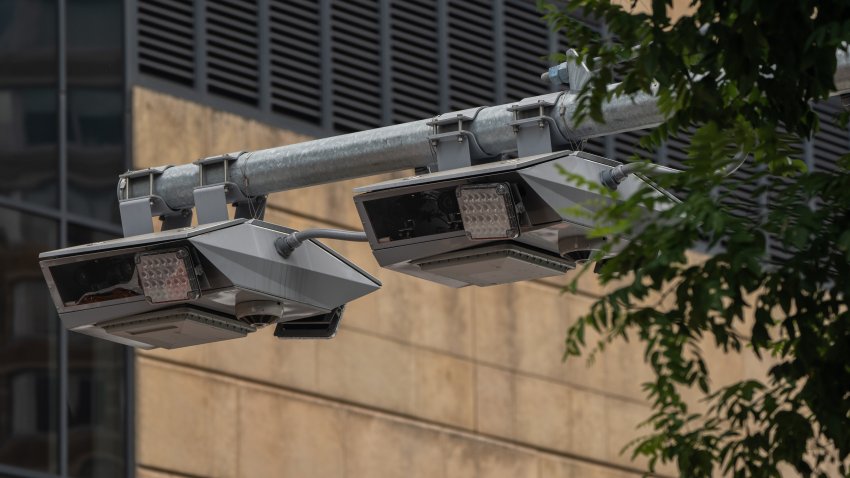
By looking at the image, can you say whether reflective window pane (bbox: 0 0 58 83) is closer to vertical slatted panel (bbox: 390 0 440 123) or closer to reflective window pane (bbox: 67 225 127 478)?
reflective window pane (bbox: 67 225 127 478)

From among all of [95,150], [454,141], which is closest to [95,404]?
[95,150]

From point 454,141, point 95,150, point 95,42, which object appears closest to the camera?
point 454,141

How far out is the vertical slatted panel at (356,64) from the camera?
981 inches

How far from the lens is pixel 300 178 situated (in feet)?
37.5

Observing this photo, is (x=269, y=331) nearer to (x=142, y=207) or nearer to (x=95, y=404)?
(x=95, y=404)

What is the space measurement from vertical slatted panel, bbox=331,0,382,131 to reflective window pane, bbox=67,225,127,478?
3.53 meters

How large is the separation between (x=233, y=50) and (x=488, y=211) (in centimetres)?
1397

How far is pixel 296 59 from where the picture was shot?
24.7 meters

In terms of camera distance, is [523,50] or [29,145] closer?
[29,145]

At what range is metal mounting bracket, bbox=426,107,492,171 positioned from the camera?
35.4ft

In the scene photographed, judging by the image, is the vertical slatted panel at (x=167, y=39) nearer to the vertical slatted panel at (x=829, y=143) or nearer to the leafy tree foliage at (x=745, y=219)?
the vertical slatted panel at (x=829, y=143)

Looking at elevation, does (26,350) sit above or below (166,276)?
below

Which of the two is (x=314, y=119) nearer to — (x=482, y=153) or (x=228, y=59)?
(x=228, y=59)

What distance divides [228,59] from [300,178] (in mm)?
12746
